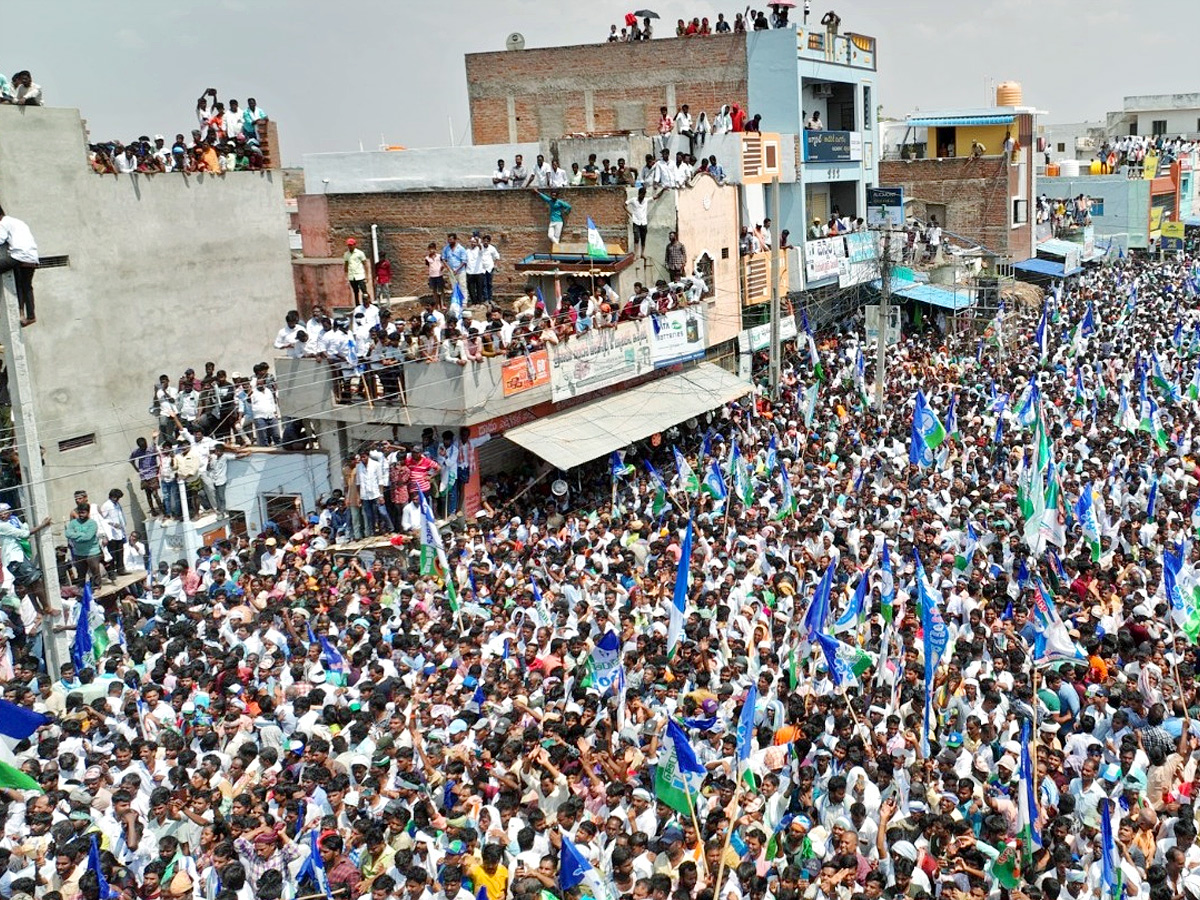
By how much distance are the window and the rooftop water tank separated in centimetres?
3533

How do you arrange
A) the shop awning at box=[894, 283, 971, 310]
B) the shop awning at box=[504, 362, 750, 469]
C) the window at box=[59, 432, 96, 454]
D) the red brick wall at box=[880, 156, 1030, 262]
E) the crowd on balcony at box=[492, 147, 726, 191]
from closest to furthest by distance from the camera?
the shop awning at box=[504, 362, 750, 469], the window at box=[59, 432, 96, 454], the crowd on balcony at box=[492, 147, 726, 191], the shop awning at box=[894, 283, 971, 310], the red brick wall at box=[880, 156, 1030, 262]

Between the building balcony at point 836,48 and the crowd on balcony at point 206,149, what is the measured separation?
1400cm

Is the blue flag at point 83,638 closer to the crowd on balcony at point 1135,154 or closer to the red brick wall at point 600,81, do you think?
the red brick wall at point 600,81

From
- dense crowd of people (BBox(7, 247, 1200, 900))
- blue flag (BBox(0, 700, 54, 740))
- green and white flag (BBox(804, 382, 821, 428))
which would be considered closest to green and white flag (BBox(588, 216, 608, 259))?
green and white flag (BBox(804, 382, 821, 428))

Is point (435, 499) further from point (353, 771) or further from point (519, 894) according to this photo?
point (519, 894)

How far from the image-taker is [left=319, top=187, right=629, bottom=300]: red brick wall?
891 inches

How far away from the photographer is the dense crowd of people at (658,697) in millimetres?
7434

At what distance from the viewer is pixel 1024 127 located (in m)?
39.6

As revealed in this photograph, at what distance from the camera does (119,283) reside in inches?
722

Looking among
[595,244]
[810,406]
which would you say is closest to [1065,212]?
[595,244]

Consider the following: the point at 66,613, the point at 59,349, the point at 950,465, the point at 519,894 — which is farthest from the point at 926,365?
the point at 519,894

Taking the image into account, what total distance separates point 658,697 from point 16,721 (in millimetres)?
4439

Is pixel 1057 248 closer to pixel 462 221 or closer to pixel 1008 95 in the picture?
pixel 1008 95

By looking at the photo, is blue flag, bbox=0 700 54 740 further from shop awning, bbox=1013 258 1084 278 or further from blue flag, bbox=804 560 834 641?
shop awning, bbox=1013 258 1084 278
